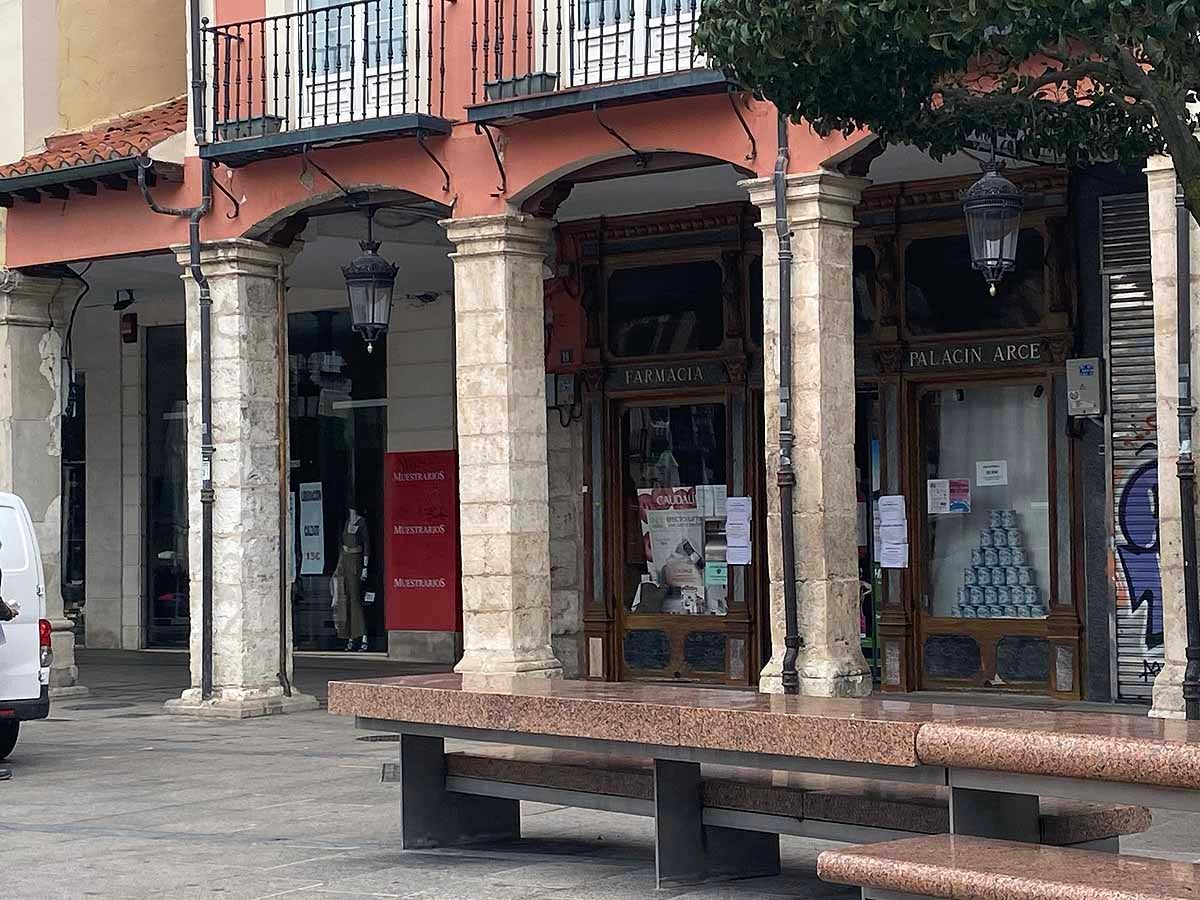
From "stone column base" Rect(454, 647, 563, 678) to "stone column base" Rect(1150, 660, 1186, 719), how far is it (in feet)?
15.7

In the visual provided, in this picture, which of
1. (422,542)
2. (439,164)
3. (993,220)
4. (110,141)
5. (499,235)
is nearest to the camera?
(993,220)

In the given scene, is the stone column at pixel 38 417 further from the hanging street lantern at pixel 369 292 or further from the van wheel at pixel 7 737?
the van wheel at pixel 7 737

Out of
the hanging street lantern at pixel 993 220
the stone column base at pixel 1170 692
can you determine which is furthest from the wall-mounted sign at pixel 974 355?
the stone column base at pixel 1170 692

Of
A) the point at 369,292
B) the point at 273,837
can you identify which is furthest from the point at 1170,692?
the point at 369,292

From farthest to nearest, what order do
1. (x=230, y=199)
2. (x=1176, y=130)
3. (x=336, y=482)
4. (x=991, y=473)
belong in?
(x=336, y=482)
(x=230, y=199)
(x=991, y=473)
(x=1176, y=130)

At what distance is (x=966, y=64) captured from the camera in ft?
27.3

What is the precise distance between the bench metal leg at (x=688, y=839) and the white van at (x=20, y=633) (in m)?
6.24

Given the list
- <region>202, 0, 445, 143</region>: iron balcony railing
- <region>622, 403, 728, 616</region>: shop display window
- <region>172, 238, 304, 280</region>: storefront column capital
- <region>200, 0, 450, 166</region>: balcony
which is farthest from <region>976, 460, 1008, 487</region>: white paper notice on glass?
<region>172, 238, 304, 280</region>: storefront column capital

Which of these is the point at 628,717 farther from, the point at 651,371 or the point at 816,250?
the point at 651,371

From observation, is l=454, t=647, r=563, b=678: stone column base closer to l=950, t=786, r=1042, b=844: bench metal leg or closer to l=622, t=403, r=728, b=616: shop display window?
l=622, t=403, r=728, b=616: shop display window

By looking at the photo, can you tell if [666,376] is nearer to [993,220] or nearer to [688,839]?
[993,220]

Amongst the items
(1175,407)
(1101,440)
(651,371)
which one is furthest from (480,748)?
(651,371)

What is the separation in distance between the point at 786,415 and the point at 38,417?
8.15m

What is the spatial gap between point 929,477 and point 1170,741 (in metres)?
10.6
